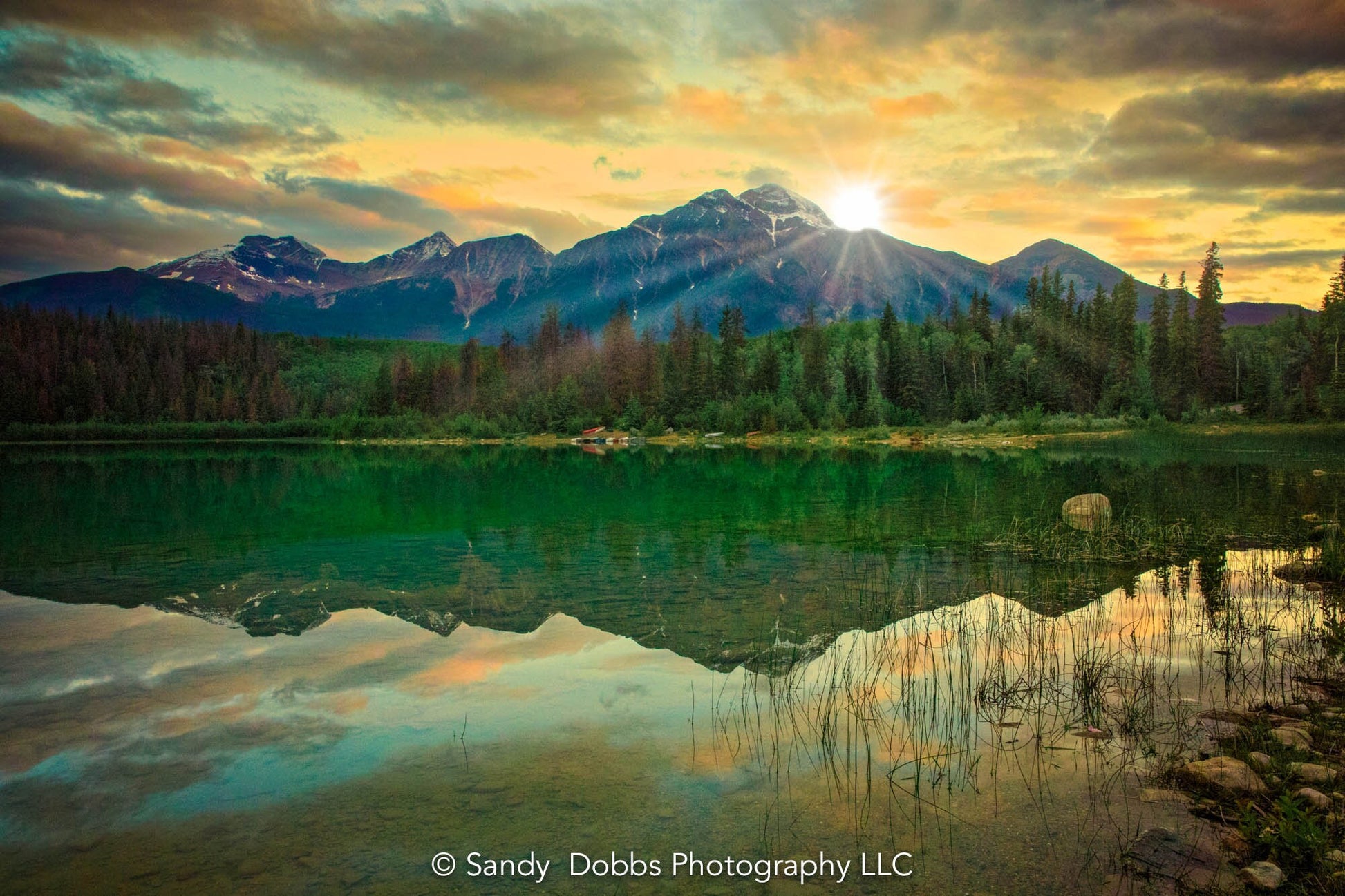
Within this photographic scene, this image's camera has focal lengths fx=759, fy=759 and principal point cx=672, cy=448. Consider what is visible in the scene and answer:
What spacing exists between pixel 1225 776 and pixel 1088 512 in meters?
18.6

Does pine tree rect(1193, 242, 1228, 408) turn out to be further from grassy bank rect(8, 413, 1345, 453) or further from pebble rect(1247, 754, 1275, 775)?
pebble rect(1247, 754, 1275, 775)

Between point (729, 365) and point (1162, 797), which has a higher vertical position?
point (729, 365)

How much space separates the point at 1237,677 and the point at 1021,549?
394 inches

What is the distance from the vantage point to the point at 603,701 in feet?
32.7

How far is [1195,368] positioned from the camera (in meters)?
93.9

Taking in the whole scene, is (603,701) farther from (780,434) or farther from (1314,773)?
(780,434)

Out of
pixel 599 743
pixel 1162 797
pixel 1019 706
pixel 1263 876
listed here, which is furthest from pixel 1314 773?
pixel 599 743

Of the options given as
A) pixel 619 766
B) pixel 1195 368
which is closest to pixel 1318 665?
pixel 619 766

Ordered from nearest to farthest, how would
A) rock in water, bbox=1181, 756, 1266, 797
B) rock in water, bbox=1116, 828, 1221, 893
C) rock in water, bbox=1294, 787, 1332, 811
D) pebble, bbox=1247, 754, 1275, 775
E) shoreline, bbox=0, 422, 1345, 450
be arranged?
1. rock in water, bbox=1116, 828, 1221, 893
2. rock in water, bbox=1294, 787, 1332, 811
3. rock in water, bbox=1181, 756, 1266, 797
4. pebble, bbox=1247, 754, 1275, 775
5. shoreline, bbox=0, 422, 1345, 450

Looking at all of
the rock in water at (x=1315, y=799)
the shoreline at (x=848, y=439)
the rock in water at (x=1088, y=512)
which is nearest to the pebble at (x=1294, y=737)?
the rock in water at (x=1315, y=799)

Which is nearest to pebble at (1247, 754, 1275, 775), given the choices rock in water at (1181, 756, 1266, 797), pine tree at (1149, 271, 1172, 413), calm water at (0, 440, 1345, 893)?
rock in water at (1181, 756, 1266, 797)

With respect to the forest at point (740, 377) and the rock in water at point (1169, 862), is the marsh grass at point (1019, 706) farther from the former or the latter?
the forest at point (740, 377)

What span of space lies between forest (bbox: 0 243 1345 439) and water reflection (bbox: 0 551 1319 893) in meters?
90.2

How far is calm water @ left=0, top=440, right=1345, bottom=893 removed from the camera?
21.1ft
